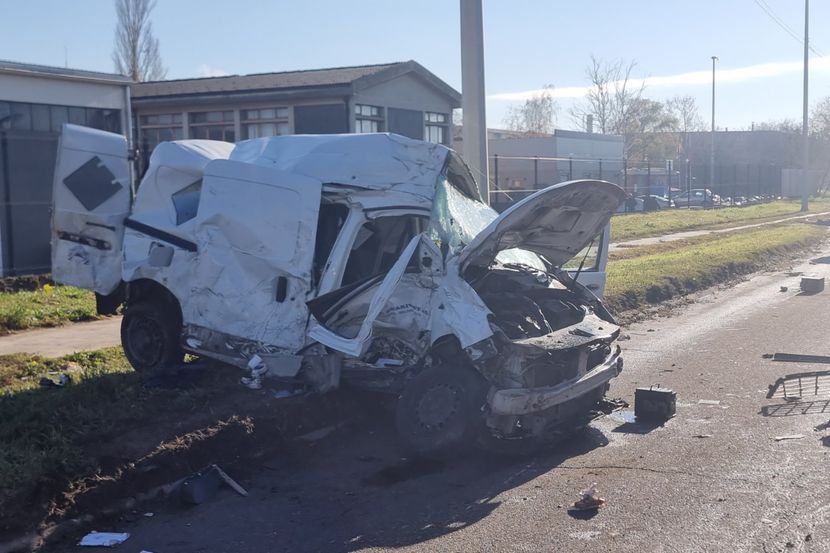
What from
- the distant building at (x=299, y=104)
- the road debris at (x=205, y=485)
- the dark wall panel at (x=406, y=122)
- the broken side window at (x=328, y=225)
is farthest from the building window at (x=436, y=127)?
the road debris at (x=205, y=485)

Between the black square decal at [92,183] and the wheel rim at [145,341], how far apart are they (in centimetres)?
119

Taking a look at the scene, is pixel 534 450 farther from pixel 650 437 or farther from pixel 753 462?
pixel 753 462

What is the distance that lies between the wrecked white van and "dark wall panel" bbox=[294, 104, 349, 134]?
1479 cm

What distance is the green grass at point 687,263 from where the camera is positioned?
1683 centimetres

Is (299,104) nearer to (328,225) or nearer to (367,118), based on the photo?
(367,118)

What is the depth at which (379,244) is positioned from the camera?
8469 mm

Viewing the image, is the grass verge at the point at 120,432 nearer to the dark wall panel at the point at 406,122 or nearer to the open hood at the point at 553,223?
the open hood at the point at 553,223

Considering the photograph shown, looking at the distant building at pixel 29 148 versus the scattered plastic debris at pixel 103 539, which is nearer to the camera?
the scattered plastic debris at pixel 103 539

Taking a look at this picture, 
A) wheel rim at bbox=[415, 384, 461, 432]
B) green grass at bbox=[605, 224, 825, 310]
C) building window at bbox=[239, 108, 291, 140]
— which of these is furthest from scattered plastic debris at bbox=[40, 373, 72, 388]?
building window at bbox=[239, 108, 291, 140]

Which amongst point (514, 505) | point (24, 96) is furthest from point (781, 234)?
point (514, 505)

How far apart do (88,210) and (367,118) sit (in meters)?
16.4

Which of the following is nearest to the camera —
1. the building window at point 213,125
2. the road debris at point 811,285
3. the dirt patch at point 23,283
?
the dirt patch at point 23,283

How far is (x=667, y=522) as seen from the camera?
18.8ft

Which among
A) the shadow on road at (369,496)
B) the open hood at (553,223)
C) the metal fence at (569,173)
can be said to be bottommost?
the shadow on road at (369,496)
